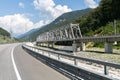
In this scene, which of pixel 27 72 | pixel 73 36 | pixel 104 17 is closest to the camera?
pixel 27 72

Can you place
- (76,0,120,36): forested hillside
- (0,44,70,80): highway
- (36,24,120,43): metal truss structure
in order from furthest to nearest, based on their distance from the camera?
(76,0,120,36): forested hillside < (36,24,120,43): metal truss structure < (0,44,70,80): highway

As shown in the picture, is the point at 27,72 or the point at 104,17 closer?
the point at 27,72

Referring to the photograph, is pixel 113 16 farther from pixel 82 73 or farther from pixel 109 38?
pixel 82 73

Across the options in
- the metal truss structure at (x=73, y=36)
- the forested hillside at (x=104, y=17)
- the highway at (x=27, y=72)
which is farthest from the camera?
the forested hillside at (x=104, y=17)

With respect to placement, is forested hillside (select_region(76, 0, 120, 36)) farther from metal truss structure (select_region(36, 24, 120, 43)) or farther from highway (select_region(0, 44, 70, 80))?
highway (select_region(0, 44, 70, 80))

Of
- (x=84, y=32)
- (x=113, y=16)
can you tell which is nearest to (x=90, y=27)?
(x=84, y=32)

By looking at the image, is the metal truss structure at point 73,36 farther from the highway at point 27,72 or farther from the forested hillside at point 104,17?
the highway at point 27,72

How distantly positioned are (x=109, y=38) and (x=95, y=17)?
66.4m

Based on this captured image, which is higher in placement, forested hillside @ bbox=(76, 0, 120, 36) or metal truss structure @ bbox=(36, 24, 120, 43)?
forested hillside @ bbox=(76, 0, 120, 36)

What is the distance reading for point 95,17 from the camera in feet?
368

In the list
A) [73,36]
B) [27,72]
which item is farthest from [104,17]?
[27,72]

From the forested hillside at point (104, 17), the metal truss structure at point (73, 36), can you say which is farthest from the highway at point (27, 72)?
the forested hillside at point (104, 17)

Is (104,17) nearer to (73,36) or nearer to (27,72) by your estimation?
(73,36)

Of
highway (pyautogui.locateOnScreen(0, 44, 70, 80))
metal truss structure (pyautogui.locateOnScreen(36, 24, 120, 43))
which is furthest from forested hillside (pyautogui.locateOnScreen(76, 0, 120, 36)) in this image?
highway (pyautogui.locateOnScreen(0, 44, 70, 80))
